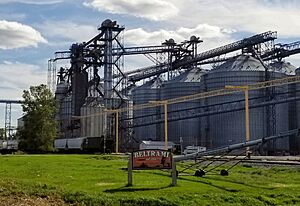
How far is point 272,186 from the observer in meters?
20.1

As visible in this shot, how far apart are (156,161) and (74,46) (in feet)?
273

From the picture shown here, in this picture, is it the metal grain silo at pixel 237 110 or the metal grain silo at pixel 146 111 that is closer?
the metal grain silo at pixel 237 110

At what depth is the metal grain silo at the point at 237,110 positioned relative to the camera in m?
83.2

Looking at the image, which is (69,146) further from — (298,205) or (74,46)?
(298,205)

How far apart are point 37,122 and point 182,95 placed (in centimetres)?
3343

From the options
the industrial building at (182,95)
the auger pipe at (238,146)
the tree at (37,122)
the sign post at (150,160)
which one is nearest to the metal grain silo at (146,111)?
the industrial building at (182,95)

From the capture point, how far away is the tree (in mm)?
73250

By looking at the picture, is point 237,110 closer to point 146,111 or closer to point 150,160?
point 146,111

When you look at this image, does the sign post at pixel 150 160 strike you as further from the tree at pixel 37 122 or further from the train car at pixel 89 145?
the train car at pixel 89 145

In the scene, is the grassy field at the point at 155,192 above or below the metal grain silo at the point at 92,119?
below

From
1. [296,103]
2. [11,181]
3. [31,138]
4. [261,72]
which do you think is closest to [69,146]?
[31,138]

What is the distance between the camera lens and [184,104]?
95.3 meters

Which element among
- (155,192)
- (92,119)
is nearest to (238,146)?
(155,192)

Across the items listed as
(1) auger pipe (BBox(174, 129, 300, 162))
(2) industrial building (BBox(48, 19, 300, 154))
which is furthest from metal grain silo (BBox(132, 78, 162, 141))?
(1) auger pipe (BBox(174, 129, 300, 162))
